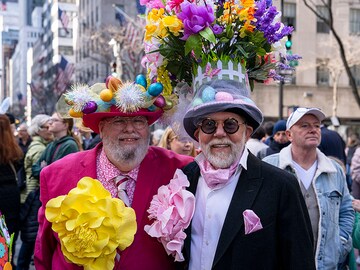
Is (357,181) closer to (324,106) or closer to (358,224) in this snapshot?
(358,224)

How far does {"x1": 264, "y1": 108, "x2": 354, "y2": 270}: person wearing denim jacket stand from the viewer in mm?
4070

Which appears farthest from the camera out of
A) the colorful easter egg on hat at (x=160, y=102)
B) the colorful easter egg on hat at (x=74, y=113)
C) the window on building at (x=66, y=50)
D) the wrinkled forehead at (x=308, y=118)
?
the window on building at (x=66, y=50)

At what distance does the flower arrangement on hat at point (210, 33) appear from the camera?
302 cm

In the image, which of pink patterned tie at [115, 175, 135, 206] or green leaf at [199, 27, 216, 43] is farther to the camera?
pink patterned tie at [115, 175, 135, 206]

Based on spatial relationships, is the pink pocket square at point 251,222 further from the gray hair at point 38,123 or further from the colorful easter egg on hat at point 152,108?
the gray hair at point 38,123

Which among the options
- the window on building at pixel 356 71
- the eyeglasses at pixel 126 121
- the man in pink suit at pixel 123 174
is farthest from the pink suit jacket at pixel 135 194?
the window on building at pixel 356 71

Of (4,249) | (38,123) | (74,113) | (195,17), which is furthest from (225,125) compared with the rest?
(38,123)

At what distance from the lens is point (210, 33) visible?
2982 millimetres

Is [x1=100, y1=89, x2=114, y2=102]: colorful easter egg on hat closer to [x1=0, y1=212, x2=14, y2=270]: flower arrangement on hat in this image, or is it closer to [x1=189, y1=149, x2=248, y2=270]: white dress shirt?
[x1=189, y1=149, x2=248, y2=270]: white dress shirt

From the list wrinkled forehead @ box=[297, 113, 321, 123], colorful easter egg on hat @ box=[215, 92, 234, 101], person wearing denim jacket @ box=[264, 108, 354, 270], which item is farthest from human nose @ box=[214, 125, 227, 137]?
wrinkled forehead @ box=[297, 113, 321, 123]

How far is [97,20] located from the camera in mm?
46281

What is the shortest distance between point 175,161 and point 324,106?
98.0 ft

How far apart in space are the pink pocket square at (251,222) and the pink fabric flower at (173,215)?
1.08 ft

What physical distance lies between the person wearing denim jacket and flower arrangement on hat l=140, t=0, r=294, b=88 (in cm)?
120
